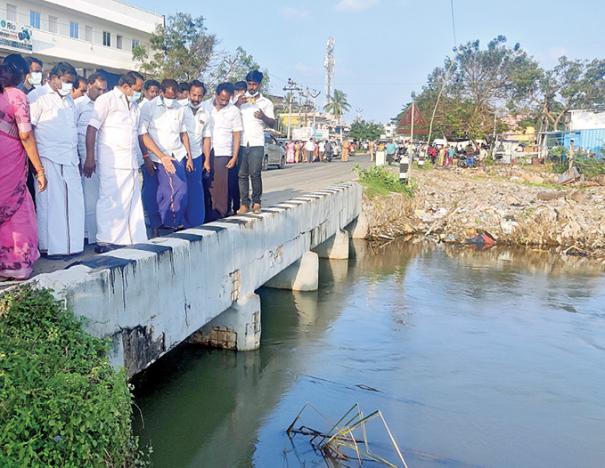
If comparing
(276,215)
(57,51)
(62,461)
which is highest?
(57,51)

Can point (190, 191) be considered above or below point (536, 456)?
above

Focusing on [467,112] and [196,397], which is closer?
[196,397]

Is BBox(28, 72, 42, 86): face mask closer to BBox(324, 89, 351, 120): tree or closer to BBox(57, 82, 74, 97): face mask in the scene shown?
BBox(57, 82, 74, 97): face mask

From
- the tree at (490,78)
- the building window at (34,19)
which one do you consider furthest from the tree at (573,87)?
the building window at (34,19)

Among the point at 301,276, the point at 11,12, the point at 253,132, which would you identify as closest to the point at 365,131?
the point at 11,12

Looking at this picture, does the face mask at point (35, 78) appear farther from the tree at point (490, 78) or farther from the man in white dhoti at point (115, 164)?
the tree at point (490, 78)

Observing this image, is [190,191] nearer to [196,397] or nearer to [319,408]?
[196,397]

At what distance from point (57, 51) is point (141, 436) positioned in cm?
2537

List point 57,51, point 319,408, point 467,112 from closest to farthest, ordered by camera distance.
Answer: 1. point 319,408
2. point 57,51
3. point 467,112

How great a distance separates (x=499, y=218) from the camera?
1414 centimetres

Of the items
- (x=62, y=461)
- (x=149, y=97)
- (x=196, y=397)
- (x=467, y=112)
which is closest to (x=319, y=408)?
(x=196, y=397)

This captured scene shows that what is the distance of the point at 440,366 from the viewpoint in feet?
20.7

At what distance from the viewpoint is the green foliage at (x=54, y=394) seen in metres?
2.39

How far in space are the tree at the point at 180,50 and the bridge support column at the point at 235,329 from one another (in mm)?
22791
